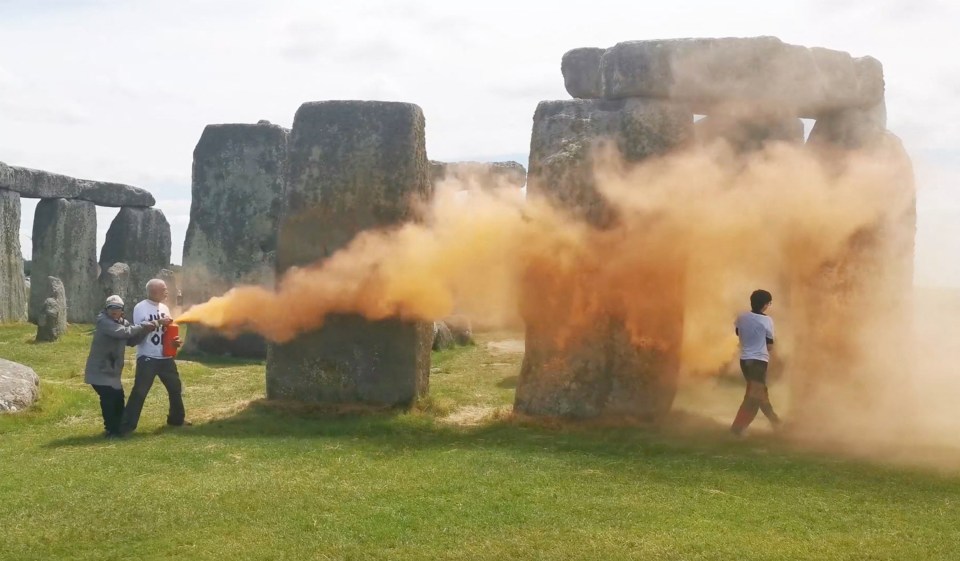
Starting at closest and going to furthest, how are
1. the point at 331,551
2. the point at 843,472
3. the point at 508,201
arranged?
1. the point at 331,551
2. the point at 843,472
3. the point at 508,201

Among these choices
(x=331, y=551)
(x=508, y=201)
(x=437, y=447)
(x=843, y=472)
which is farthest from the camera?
(x=508, y=201)

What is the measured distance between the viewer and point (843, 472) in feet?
27.8

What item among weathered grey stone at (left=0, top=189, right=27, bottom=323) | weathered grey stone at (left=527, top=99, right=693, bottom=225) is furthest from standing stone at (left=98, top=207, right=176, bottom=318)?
weathered grey stone at (left=527, top=99, right=693, bottom=225)

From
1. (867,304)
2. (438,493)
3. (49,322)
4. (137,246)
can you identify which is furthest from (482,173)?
(438,493)

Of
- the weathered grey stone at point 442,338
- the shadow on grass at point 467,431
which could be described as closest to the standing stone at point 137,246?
the weathered grey stone at point 442,338

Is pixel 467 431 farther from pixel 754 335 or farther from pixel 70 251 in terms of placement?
pixel 70 251

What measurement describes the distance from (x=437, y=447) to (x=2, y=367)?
17.2 ft

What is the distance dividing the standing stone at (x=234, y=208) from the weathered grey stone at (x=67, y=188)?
26.0 feet

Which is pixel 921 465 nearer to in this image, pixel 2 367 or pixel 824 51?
pixel 824 51

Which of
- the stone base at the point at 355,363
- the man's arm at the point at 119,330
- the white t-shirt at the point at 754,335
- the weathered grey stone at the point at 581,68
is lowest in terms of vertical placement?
the stone base at the point at 355,363

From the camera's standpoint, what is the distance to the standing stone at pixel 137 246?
27.6m

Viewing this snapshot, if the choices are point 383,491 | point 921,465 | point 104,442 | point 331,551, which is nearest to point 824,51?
point 921,465

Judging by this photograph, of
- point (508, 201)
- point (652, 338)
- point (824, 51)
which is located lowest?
point (652, 338)

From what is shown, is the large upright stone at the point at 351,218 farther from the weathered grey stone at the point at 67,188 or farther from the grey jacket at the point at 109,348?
the weathered grey stone at the point at 67,188
